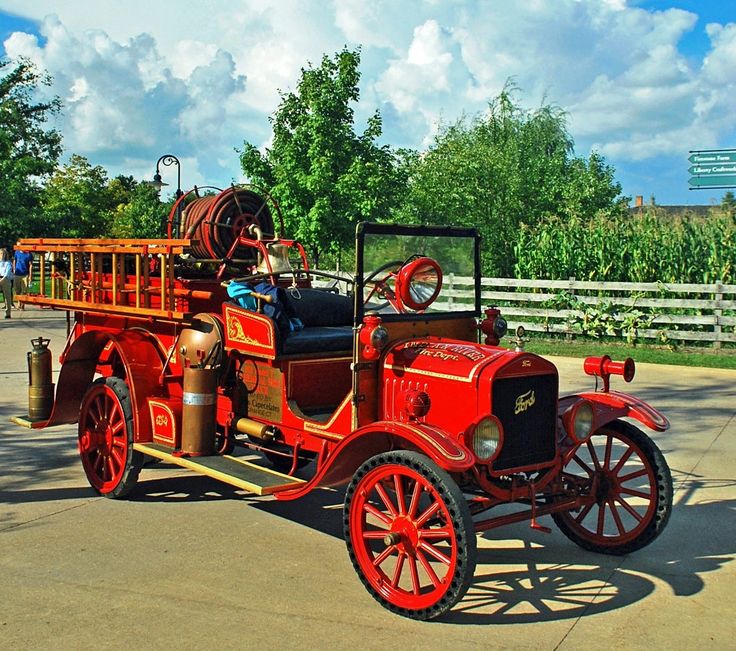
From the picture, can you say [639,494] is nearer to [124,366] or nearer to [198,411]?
[198,411]

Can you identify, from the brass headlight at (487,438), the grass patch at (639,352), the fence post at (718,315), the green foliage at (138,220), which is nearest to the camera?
the brass headlight at (487,438)

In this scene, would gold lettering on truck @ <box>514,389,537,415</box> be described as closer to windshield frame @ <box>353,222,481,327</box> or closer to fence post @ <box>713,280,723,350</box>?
windshield frame @ <box>353,222,481,327</box>

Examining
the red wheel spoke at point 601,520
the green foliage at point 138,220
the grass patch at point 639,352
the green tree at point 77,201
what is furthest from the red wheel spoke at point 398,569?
the green foliage at point 138,220

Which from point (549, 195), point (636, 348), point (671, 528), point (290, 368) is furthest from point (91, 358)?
point (549, 195)

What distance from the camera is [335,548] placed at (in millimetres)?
5219

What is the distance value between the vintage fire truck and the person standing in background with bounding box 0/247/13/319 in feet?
41.1

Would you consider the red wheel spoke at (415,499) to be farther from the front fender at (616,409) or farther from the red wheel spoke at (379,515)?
the front fender at (616,409)

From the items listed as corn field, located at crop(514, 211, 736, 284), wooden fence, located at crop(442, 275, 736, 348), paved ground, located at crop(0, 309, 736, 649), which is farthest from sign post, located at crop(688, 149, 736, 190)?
paved ground, located at crop(0, 309, 736, 649)

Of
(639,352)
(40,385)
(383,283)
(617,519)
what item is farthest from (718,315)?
(40,385)

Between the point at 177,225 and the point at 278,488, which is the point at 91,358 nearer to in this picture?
the point at 177,225

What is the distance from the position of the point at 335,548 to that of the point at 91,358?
2.90m

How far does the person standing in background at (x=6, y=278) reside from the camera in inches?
735

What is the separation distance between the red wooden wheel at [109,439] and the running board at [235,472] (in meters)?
0.23

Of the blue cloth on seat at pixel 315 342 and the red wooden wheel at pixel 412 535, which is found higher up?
the blue cloth on seat at pixel 315 342
